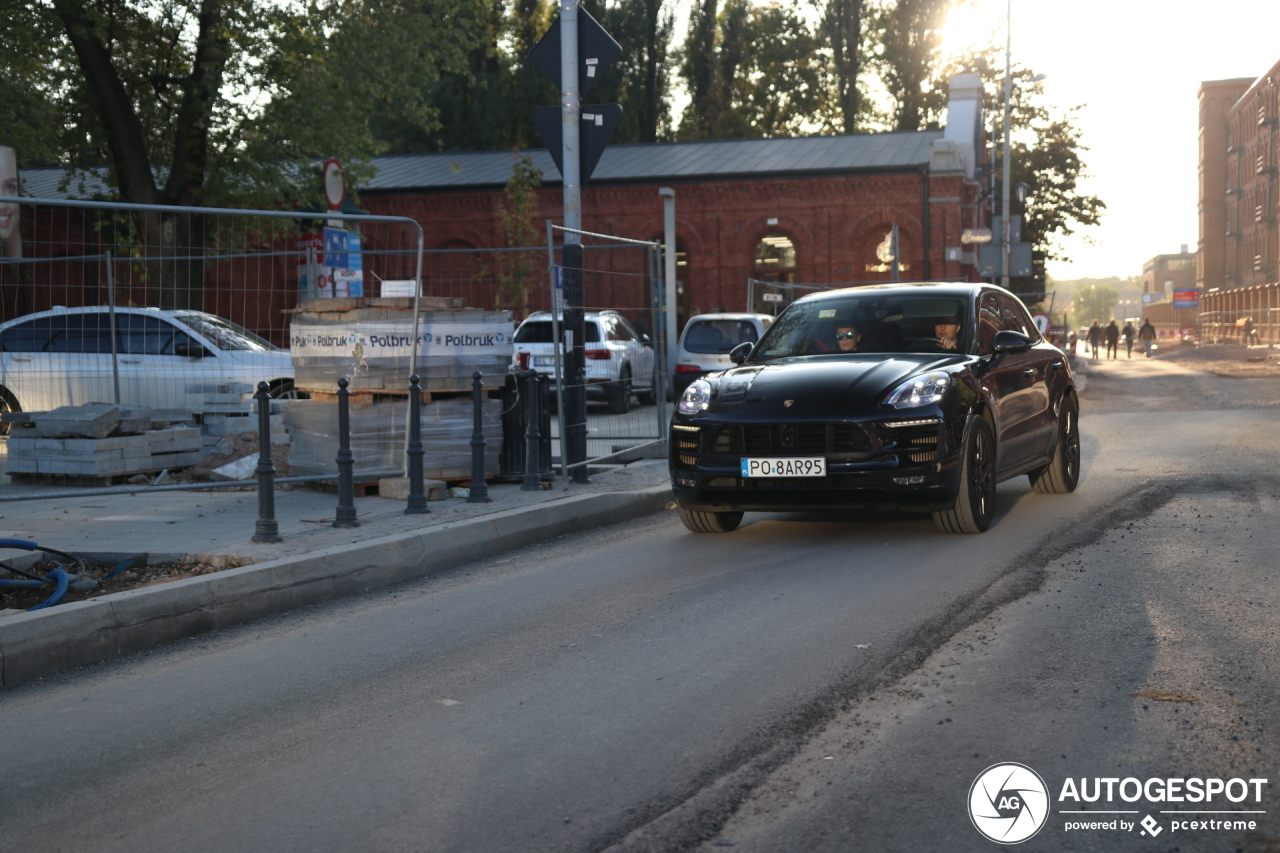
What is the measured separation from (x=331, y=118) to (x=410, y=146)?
28838 mm

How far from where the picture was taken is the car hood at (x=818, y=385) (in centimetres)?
773

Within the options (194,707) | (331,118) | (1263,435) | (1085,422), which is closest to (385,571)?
(194,707)

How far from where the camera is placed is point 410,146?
52.6 m

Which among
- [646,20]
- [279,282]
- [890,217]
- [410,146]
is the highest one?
[646,20]

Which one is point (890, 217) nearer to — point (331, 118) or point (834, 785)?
point (331, 118)

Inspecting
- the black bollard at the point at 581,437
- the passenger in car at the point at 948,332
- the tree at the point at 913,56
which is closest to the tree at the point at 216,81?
the black bollard at the point at 581,437

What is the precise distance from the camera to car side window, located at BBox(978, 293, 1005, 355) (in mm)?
8852

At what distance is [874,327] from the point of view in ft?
29.5

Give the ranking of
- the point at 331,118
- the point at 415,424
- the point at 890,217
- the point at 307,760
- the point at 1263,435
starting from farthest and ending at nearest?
the point at 890,217, the point at 331,118, the point at 1263,435, the point at 415,424, the point at 307,760

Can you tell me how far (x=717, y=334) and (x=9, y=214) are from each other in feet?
42.3

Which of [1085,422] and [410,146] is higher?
[410,146]

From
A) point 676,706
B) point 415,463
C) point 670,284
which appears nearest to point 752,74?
point 670,284

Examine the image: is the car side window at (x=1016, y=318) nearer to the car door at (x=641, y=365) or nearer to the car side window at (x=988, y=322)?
the car side window at (x=988, y=322)

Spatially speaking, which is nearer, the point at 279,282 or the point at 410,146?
the point at 279,282
